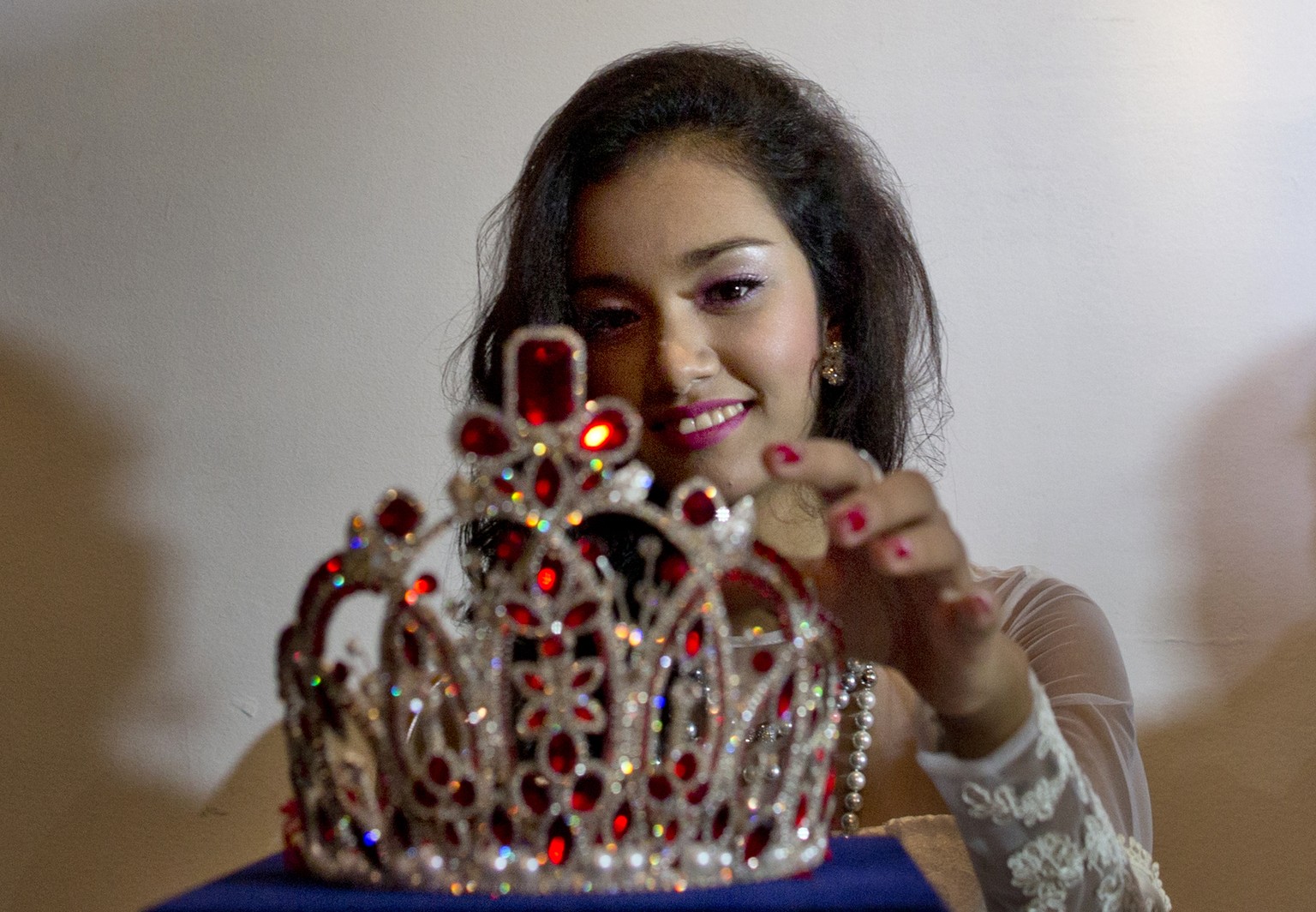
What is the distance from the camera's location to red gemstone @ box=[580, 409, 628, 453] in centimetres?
69

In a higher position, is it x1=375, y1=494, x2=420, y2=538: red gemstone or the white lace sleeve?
x1=375, y1=494, x2=420, y2=538: red gemstone

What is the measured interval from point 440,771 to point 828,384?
0.57m

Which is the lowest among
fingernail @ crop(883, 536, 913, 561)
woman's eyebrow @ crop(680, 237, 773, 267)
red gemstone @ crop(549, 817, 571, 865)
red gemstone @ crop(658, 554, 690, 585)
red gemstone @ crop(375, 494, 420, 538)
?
red gemstone @ crop(549, 817, 571, 865)

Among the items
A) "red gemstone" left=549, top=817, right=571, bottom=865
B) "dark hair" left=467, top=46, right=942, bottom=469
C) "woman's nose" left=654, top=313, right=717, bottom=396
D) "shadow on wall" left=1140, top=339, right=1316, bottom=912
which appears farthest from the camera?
"shadow on wall" left=1140, top=339, right=1316, bottom=912

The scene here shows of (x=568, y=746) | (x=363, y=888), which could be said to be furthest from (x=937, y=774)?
(x=363, y=888)

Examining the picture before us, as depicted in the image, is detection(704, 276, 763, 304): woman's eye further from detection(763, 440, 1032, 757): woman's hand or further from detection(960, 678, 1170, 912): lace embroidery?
detection(960, 678, 1170, 912): lace embroidery

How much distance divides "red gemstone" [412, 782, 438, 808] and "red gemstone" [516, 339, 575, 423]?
0.22 metres

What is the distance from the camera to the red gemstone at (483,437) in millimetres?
686

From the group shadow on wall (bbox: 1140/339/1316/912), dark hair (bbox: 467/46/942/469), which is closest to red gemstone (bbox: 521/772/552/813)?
dark hair (bbox: 467/46/942/469)

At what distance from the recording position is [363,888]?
0.65 meters

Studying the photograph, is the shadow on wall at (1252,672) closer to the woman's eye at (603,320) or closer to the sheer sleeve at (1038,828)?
the sheer sleeve at (1038,828)

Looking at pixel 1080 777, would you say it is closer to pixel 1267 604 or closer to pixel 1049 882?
pixel 1049 882

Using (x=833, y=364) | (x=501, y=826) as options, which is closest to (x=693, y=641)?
(x=501, y=826)

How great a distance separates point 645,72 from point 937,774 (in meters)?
0.69
